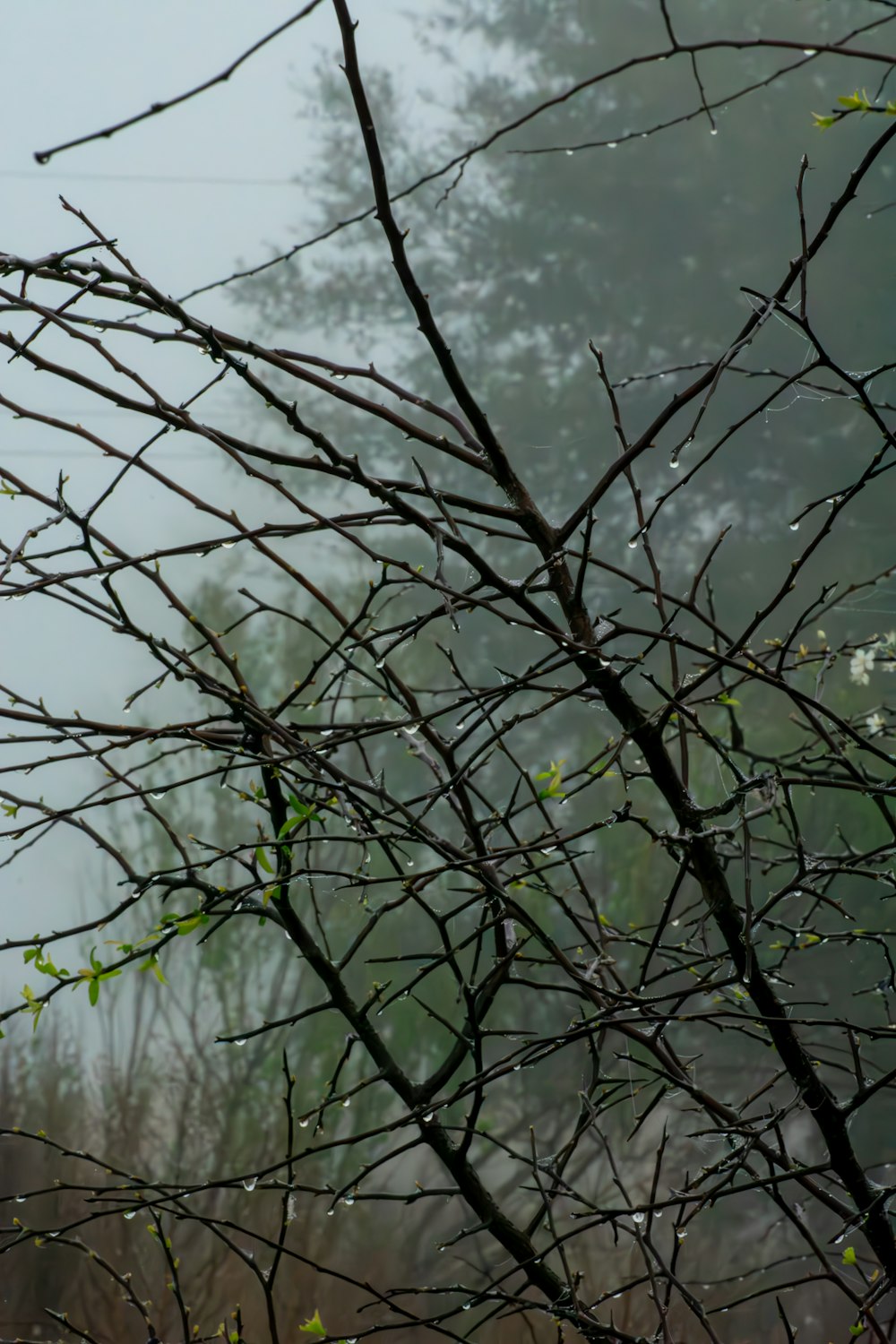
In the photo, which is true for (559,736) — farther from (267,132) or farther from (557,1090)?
(267,132)

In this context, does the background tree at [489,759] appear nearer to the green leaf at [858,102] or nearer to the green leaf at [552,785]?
the green leaf at [552,785]

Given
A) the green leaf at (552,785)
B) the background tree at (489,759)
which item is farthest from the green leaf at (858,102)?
the background tree at (489,759)

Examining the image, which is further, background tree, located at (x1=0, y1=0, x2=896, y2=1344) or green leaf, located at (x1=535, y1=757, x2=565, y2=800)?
background tree, located at (x1=0, y1=0, x2=896, y2=1344)

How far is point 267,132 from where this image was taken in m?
1.89

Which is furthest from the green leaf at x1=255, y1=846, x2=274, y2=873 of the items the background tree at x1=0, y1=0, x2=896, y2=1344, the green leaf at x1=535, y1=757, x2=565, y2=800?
the background tree at x1=0, y1=0, x2=896, y2=1344

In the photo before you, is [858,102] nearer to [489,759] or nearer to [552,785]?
[552,785]

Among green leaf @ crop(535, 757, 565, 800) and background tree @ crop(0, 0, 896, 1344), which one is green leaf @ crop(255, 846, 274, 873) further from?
background tree @ crop(0, 0, 896, 1344)

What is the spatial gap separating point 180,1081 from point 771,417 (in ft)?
5.34

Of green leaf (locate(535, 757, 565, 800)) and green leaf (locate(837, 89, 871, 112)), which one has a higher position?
green leaf (locate(837, 89, 871, 112))

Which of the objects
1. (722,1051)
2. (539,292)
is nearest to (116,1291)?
(722,1051)

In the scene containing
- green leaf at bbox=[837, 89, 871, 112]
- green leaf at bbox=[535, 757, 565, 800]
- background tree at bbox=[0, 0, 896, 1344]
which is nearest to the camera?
green leaf at bbox=[837, 89, 871, 112]

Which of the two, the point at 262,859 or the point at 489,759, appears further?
the point at 489,759

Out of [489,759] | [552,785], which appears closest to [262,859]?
[552,785]

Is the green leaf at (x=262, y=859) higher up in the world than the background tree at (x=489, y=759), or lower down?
lower down
